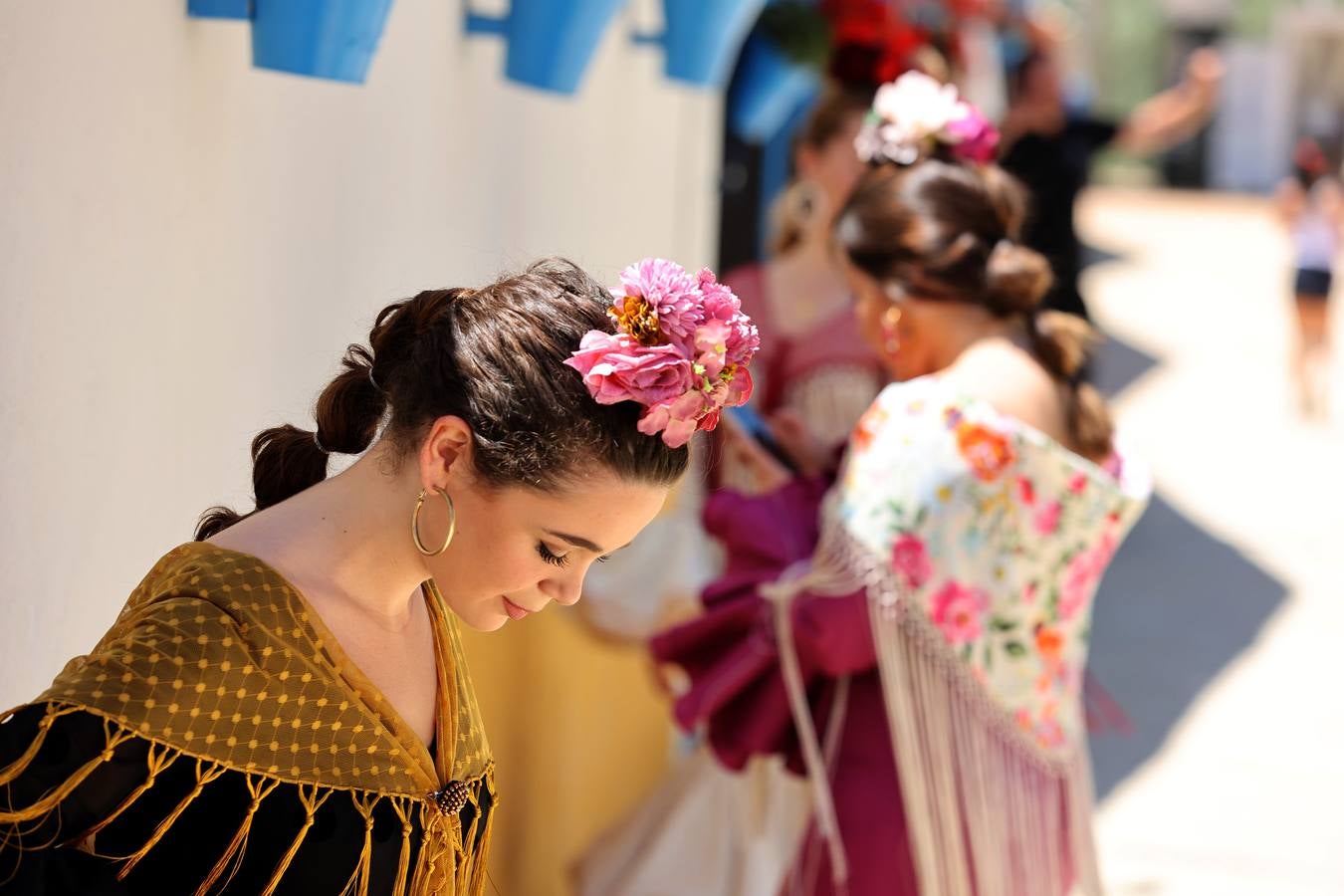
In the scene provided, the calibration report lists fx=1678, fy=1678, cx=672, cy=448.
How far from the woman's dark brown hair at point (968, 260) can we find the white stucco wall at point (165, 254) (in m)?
0.70

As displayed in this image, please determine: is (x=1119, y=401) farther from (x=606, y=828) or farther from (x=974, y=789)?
(x=974, y=789)

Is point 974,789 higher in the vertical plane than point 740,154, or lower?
lower

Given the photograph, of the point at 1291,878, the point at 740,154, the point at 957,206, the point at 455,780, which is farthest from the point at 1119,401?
the point at 455,780

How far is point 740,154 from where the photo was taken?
5.75 meters

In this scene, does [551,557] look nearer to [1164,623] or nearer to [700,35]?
[700,35]

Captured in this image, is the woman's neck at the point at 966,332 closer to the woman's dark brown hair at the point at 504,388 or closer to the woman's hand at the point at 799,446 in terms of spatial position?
the woman's hand at the point at 799,446

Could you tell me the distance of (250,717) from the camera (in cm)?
136

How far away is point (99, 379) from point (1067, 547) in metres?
1.51

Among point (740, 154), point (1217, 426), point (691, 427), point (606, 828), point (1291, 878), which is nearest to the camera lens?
point (691, 427)

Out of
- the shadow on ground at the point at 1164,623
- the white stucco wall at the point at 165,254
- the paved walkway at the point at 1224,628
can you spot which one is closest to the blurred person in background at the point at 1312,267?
the paved walkway at the point at 1224,628

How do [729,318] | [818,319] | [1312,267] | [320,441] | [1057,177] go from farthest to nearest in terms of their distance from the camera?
[1312,267]
[1057,177]
[818,319]
[320,441]
[729,318]

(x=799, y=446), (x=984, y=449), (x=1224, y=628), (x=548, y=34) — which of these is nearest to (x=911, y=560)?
(x=984, y=449)

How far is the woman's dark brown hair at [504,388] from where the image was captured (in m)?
1.42

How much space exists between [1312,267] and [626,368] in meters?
10.7
